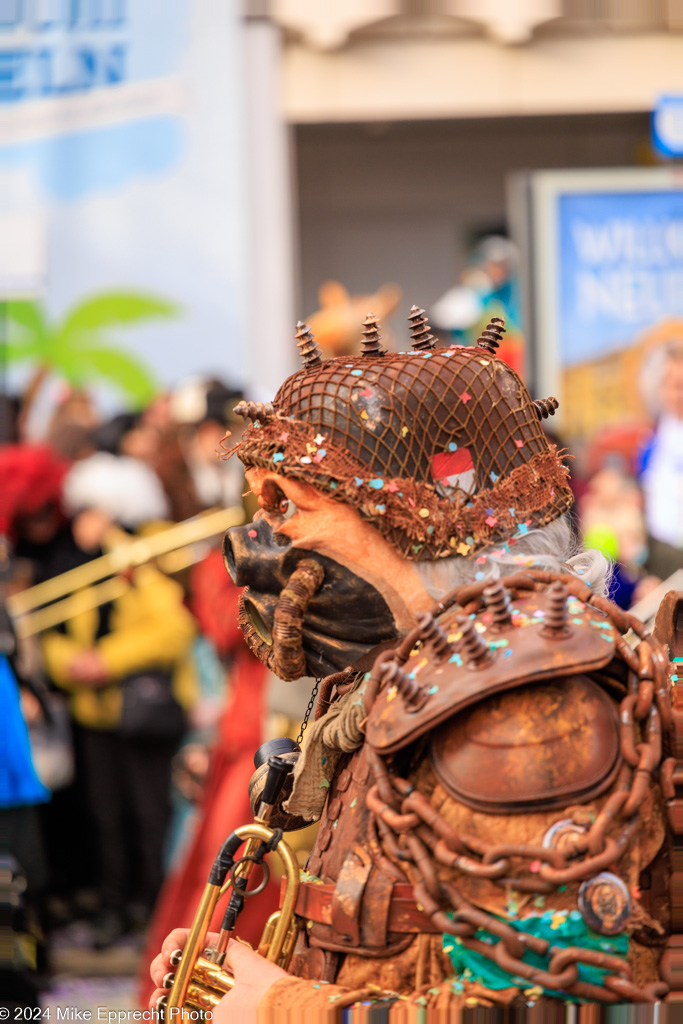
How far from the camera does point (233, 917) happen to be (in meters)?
1.95

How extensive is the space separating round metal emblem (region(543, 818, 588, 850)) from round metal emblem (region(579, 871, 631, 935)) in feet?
0.17

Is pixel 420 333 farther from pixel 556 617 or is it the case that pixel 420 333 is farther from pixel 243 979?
pixel 243 979

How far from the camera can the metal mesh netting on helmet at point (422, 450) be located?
1817 mm

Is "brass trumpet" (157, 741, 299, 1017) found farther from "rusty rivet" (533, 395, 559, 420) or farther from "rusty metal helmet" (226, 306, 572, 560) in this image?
"rusty rivet" (533, 395, 559, 420)

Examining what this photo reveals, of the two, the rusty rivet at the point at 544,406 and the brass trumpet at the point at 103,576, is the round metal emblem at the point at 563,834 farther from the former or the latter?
the brass trumpet at the point at 103,576

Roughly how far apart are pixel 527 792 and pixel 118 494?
5634 mm

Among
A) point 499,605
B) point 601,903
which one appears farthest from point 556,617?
point 601,903

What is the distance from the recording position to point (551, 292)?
7.39m

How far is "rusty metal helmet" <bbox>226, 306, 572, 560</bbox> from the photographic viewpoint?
5.97 feet

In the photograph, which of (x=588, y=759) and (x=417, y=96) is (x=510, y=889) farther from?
(x=417, y=96)

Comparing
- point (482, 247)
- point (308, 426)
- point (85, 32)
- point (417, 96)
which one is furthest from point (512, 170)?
point (308, 426)

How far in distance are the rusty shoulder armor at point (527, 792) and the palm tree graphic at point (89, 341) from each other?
784cm

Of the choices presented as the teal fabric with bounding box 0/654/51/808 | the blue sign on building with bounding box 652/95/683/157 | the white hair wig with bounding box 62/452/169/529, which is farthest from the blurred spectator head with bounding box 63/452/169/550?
the blue sign on building with bounding box 652/95/683/157

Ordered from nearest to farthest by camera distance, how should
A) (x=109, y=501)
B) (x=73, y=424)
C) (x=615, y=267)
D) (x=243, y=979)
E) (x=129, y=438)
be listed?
(x=243, y=979)
(x=109, y=501)
(x=615, y=267)
(x=129, y=438)
(x=73, y=424)
